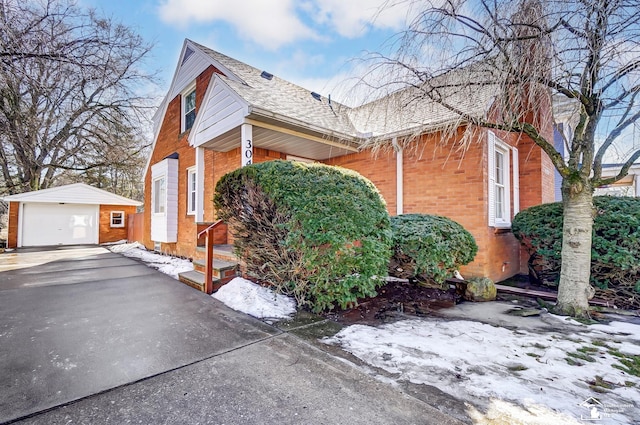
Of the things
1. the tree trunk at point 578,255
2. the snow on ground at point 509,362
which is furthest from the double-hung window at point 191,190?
the tree trunk at point 578,255

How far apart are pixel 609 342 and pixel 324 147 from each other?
628cm

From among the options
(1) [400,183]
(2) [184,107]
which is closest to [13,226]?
(2) [184,107]

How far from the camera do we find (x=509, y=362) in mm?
2740

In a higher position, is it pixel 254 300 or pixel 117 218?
pixel 117 218

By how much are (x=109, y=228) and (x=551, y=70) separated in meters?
19.7

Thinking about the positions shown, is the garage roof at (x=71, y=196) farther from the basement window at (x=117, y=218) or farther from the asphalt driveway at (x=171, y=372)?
the asphalt driveway at (x=171, y=372)

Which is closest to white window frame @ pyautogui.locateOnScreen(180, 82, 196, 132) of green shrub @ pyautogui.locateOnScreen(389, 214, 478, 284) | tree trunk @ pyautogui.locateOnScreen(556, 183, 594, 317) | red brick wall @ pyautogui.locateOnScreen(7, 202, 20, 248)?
green shrub @ pyautogui.locateOnScreen(389, 214, 478, 284)

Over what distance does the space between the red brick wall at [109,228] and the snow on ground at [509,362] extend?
17597 millimetres

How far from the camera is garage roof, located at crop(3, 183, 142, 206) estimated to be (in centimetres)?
1395

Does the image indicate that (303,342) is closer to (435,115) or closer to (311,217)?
(311,217)

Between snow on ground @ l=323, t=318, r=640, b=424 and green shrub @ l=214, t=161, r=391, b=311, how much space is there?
2.36 feet

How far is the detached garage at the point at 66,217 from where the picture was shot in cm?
1405

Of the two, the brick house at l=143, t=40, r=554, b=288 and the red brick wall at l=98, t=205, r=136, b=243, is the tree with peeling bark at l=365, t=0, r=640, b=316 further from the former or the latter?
the red brick wall at l=98, t=205, r=136, b=243

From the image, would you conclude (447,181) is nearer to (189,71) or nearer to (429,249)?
(429,249)
